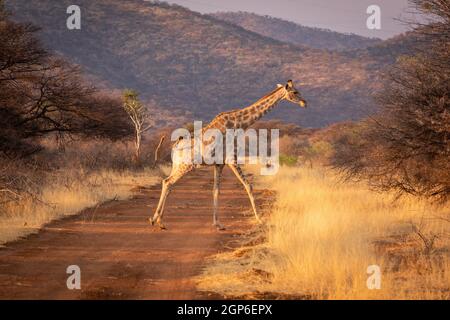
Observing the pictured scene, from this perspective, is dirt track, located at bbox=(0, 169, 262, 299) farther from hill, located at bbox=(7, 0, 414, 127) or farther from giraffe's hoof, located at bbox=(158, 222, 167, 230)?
hill, located at bbox=(7, 0, 414, 127)

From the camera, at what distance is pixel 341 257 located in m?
8.74

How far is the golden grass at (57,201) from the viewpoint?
1225cm

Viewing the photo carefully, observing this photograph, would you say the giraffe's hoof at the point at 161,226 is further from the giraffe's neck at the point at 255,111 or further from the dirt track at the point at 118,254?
the giraffe's neck at the point at 255,111

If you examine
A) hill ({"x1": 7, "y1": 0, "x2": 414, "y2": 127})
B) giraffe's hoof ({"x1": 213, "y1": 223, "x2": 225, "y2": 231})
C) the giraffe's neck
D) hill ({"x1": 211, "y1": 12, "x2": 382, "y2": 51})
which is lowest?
giraffe's hoof ({"x1": 213, "y1": 223, "x2": 225, "y2": 231})

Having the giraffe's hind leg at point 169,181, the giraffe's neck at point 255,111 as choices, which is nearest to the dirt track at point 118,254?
the giraffe's hind leg at point 169,181

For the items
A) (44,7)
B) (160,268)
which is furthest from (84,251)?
(44,7)

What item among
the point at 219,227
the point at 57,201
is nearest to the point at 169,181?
the point at 219,227

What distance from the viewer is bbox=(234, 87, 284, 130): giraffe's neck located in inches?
544

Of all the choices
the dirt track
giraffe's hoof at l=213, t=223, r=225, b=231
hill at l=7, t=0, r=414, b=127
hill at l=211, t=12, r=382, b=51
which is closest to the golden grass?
the dirt track

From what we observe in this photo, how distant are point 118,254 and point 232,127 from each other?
446 cm

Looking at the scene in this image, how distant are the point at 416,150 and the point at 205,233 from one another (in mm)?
4077

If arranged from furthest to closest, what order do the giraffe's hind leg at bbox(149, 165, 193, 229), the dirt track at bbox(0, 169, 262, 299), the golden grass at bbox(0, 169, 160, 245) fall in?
the giraffe's hind leg at bbox(149, 165, 193, 229)
the golden grass at bbox(0, 169, 160, 245)
the dirt track at bbox(0, 169, 262, 299)

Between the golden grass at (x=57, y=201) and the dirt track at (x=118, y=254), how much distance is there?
34 cm

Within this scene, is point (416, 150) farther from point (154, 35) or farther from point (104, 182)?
point (154, 35)
